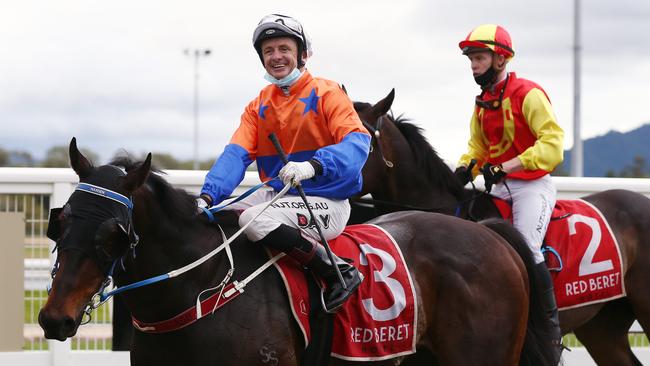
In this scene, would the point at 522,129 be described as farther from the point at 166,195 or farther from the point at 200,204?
the point at 166,195

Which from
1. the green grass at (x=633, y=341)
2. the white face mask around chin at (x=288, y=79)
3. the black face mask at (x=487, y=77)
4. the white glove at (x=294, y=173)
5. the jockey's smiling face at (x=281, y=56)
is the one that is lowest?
the green grass at (x=633, y=341)

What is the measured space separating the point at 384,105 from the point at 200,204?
232cm

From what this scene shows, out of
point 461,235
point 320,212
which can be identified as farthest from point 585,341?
point 320,212

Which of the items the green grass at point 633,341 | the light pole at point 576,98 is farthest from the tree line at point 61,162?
the green grass at point 633,341

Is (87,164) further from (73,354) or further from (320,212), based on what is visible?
(73,354)

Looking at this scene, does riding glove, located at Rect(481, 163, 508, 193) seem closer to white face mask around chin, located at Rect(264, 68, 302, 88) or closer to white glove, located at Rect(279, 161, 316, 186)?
white face mask around chin, located at Rect(264, 68, 302, 88)

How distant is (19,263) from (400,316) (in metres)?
3.76

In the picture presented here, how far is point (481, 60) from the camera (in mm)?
6395

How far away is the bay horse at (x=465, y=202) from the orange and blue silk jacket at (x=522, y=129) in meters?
0.34

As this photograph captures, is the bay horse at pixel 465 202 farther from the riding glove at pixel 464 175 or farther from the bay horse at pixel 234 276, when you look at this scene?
the bay horse at pixel 234 276

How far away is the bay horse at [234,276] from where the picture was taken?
3.79 meters

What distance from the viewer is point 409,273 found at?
480 cm

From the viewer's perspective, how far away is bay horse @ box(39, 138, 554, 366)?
12.5 feet

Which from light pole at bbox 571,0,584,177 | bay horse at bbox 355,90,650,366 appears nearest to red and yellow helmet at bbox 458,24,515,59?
bay horse at bbox 355,90,650,366
